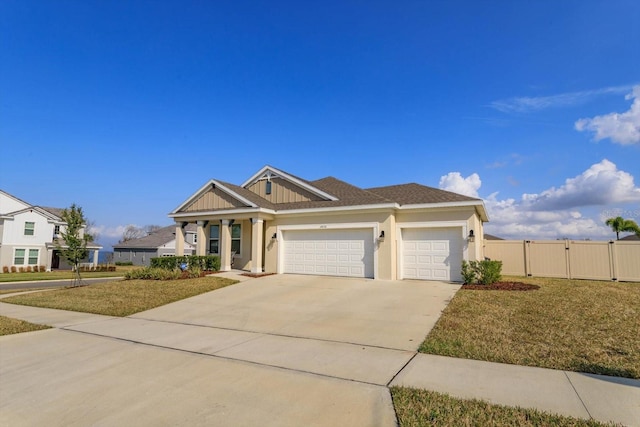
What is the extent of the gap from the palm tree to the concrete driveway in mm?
24839

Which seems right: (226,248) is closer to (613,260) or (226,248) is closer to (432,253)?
(432,253)

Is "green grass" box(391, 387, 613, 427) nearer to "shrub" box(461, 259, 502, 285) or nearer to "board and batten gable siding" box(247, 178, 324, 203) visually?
"shrub" box(461, 259, 502, 285)

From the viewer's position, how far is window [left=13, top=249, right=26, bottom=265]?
106ft

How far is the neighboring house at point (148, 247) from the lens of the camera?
44.1 m

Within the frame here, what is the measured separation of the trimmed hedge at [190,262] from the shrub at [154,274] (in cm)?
73

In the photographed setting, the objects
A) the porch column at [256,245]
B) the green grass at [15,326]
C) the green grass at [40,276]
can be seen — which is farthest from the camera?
the green grass at [40,276]

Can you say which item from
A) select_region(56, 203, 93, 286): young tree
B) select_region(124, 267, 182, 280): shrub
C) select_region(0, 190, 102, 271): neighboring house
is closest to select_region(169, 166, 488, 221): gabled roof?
select_region(124, 267, 182, 280): shrub

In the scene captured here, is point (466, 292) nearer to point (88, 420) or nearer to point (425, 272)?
point (425, 272)

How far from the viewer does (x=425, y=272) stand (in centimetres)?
1472

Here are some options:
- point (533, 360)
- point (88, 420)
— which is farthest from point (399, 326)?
point (88, 420)

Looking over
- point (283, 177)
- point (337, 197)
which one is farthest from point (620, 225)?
point (283, 177)

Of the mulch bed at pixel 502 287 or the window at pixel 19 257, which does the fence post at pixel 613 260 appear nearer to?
the mulch bed at pixel 502 287

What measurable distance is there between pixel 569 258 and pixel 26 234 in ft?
140

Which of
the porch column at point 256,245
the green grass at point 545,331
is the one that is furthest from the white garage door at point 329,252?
the green grass at point 545,331
